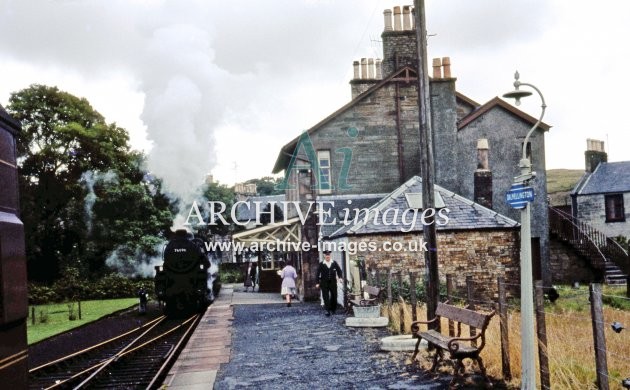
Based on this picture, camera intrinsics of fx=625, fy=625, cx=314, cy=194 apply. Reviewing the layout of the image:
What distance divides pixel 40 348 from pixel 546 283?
17624 mm

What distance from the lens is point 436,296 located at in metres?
10.4

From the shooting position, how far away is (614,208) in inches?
1292

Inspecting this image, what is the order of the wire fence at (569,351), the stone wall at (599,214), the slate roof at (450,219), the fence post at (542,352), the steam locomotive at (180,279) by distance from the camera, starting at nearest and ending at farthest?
the wire fence at (569,351), the fence post at (542,352), the slate roof at (450,219), the steam locomotive at (180,279), the stone wall at (599,214)

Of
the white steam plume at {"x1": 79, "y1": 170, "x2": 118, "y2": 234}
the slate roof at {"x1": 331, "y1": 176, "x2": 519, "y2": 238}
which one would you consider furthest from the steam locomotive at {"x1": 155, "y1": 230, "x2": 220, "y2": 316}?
the white steam plume at {"x1": 79, "y1": 170, "x2": 118, "y2": 234}

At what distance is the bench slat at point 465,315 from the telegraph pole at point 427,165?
1.06 m

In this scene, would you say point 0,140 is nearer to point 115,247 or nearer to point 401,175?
point 401,175

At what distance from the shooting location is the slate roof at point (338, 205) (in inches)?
939

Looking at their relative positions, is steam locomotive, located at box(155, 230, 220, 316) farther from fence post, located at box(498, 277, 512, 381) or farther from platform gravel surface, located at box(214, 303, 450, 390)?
fence post, located at box(498, 277, 512, 381)

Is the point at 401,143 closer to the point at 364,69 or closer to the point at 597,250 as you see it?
the point at 364,69

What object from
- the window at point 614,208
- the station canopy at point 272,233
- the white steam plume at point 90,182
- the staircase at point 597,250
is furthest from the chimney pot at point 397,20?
the white steam plume at point 90,182

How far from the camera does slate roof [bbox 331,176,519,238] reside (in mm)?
19000

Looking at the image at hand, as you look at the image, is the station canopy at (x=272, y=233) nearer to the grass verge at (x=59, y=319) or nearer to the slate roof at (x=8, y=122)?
the grass verge at (x=59, y=319)

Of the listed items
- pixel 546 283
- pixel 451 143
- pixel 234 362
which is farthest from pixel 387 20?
pixel 234 362

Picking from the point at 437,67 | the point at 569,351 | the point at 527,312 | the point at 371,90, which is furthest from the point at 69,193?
the point at 527,312
